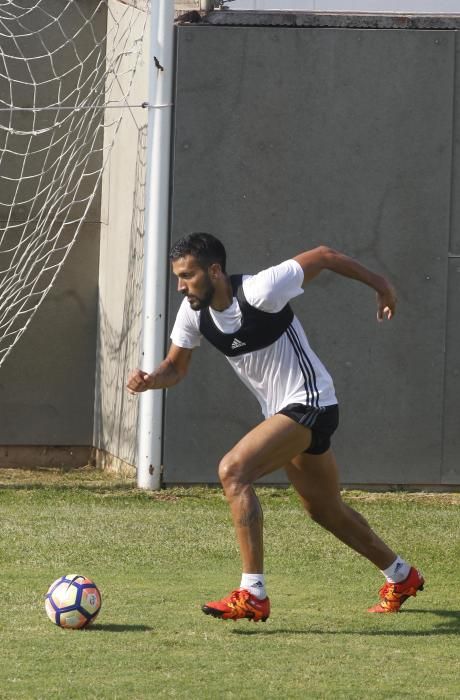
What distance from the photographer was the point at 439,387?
1112cm

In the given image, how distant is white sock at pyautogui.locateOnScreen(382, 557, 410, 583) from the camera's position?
6805mm

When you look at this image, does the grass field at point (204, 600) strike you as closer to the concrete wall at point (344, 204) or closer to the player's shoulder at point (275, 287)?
the concrete wall at point (344, 204)

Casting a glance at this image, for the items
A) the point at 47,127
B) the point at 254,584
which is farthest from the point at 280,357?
the point at 47,127

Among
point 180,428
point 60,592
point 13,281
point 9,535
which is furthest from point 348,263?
point 13,281

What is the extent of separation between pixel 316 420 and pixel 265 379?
A: 0.34 m

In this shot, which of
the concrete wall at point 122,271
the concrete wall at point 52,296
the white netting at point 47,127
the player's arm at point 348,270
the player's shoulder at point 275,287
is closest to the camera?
the player's shoulder at point 275,287

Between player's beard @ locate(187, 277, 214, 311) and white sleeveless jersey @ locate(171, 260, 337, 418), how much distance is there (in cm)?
10

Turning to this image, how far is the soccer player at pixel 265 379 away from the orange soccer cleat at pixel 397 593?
1.47 feet

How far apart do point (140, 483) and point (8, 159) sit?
3.62 metres

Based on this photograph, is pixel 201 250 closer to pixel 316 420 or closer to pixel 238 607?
pixel 316 420

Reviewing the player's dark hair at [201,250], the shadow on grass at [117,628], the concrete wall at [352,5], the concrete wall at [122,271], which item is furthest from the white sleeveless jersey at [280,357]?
the concrete wall at [352,5]

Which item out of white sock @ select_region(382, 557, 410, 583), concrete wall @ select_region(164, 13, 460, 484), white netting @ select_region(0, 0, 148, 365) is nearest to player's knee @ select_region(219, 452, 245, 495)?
white sock @ select_region(382, 557, 410, 583)

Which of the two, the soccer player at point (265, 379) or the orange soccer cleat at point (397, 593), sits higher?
the soccer player at point (265, 379)

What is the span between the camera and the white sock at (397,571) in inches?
268
